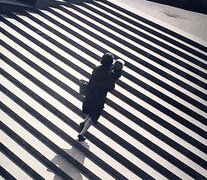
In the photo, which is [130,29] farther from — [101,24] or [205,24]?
[205,24]

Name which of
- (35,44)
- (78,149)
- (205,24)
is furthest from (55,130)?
(205,24)

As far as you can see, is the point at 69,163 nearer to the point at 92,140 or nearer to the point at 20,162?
the point at 92,140

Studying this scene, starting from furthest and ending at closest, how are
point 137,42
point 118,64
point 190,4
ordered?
point 190,4 < point 137,42 < point 118,64

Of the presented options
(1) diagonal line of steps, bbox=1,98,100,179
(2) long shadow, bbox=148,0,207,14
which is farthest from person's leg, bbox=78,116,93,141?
(2) long shadow, bbox=148,0,207,14

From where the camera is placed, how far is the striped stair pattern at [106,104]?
4.99 m

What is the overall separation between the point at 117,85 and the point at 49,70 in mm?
1786

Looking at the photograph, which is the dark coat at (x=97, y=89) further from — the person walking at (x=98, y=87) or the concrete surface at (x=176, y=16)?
the concrete surface at (x=176, y=16)

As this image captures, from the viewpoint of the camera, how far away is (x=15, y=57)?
6723 mm

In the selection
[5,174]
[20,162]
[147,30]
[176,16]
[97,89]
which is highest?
[176,16]

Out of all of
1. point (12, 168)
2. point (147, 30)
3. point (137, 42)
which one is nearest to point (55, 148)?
point (12, 168)

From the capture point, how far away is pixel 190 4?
444 inches

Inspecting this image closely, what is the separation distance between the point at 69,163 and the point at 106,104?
176cm

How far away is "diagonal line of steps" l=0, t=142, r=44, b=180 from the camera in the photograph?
15.2ft

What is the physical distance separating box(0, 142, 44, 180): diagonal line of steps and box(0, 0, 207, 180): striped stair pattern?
20 millimetres
